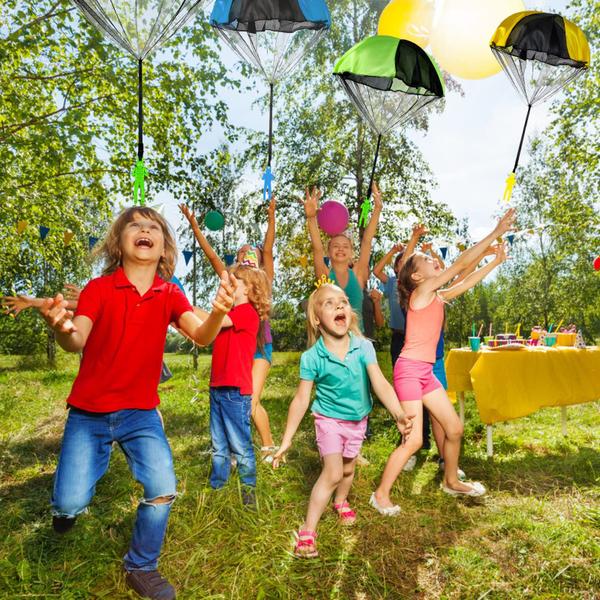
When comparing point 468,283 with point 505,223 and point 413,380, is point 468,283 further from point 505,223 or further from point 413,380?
point 413,380

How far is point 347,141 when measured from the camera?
13477mm

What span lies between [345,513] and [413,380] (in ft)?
3.25

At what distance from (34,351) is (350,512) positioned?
17411 millimetres

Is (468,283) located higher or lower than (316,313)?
higher

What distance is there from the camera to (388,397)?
3.09 m

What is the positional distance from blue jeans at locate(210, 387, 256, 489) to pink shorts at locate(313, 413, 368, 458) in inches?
19.1

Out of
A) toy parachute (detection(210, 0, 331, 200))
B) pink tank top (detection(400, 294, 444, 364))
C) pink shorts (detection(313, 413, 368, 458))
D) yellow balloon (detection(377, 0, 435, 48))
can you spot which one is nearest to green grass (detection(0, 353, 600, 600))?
pink shorts (detection(313, 413, 368, 458))

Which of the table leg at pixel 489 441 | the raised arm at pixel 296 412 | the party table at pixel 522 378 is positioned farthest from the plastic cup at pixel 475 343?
the raised arm at pixel 296 412

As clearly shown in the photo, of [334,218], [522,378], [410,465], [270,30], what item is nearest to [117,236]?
Result: [334,218]

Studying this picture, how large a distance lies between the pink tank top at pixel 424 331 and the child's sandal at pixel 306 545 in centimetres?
141

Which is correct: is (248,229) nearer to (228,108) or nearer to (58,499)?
(228,108)

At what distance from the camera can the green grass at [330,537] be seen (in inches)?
99.1

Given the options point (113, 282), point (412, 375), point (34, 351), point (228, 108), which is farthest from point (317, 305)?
point (34, 351)

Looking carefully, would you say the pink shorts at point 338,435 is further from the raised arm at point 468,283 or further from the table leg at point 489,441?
the table leg at point 489,441
